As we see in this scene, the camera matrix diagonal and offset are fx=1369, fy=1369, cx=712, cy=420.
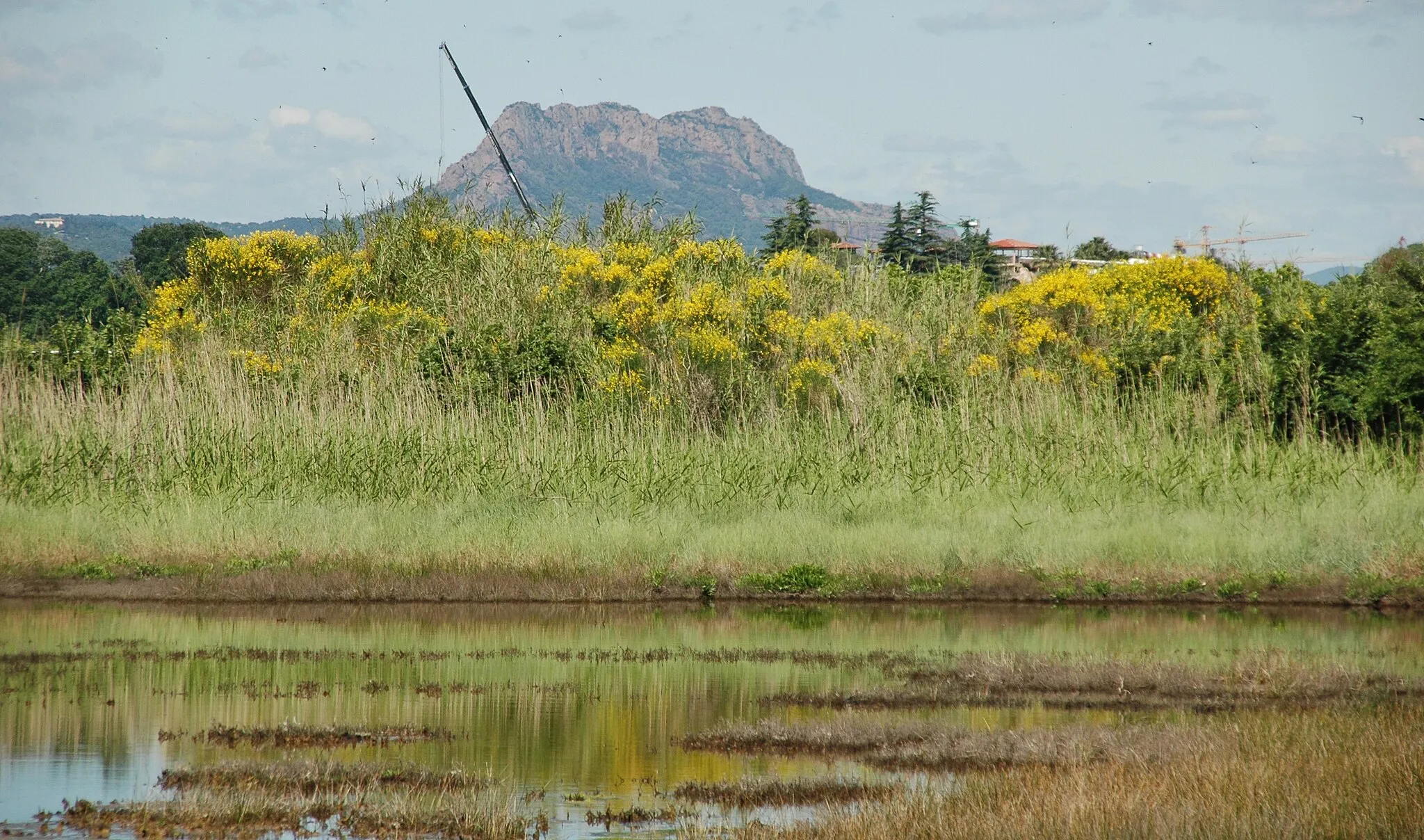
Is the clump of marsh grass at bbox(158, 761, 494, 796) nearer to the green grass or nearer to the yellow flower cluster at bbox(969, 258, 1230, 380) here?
the green grass

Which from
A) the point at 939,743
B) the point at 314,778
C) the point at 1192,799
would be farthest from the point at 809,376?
the point at 1192,799

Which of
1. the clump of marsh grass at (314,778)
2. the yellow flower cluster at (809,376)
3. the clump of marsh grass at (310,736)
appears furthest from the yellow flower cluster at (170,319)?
the clump of marsh grass at (314,778)

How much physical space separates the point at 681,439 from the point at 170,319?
36.7 feet

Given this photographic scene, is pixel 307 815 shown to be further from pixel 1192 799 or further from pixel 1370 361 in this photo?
pixel 1370 361

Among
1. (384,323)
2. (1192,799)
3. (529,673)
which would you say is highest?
(384,323)

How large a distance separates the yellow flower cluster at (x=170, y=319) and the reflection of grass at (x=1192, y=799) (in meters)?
18.7

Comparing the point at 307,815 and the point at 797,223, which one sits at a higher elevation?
the point at 797,223

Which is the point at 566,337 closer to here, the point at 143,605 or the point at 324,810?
the point at 143,605

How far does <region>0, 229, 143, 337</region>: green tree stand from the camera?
45406 mm

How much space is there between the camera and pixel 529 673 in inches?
448

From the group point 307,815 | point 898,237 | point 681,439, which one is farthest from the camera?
point 898,237

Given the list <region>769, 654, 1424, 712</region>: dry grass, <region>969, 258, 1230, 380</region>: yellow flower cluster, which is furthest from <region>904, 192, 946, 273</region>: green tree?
<region>769, 654, 1424, 712</region>: dry grass

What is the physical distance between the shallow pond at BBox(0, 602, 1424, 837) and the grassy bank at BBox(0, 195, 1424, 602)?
0.72m

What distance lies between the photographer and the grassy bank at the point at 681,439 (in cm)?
1522
